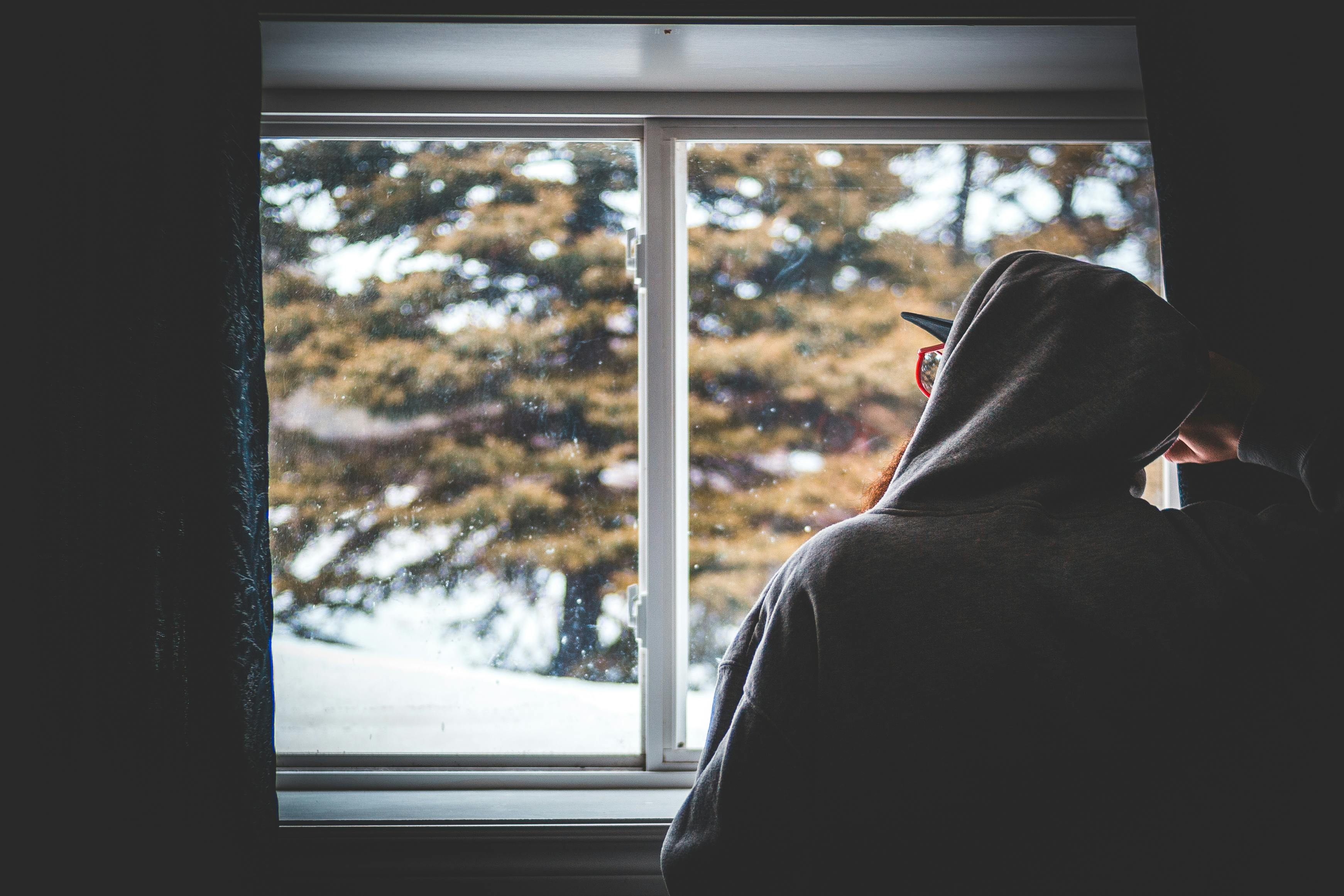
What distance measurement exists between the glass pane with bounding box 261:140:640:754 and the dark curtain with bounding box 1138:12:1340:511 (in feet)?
2.95

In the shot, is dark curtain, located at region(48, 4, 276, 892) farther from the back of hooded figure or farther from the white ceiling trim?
the back of hooded figure

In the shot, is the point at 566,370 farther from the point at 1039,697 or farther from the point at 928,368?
the point at 1039,697

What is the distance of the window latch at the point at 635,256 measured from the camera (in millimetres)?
1538

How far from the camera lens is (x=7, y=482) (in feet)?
3.83

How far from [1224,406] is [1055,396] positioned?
0.29 meters

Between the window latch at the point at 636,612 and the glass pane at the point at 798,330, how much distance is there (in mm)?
94

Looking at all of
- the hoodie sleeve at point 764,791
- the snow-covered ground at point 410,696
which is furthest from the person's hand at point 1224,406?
the snow-covered ground at point 410,696

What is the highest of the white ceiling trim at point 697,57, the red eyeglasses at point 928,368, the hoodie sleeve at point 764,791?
the white ceiling trim at point 697,57

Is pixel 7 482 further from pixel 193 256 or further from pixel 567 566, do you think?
pixel 567 566

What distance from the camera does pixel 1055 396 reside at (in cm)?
76

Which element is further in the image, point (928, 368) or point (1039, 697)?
point (928, 368)

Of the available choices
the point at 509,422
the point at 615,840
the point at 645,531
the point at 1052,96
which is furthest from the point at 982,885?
the point at 1052,96

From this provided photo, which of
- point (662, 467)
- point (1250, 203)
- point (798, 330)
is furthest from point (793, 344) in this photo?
point (1250, 203)

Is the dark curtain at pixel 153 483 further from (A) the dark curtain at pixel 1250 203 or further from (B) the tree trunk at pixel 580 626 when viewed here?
(A) the dark curtain at pixel 1250 203
